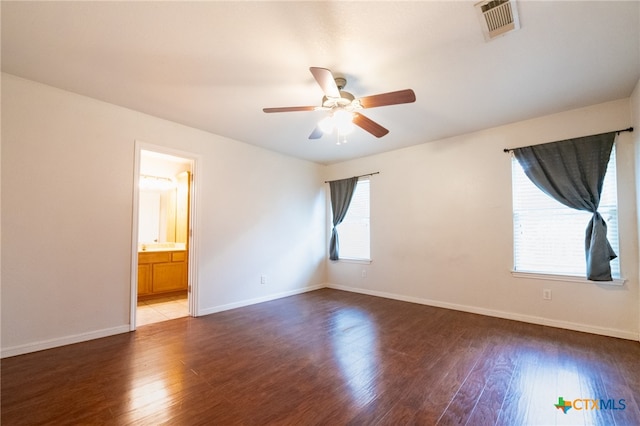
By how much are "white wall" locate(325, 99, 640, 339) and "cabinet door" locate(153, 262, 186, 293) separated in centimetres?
313

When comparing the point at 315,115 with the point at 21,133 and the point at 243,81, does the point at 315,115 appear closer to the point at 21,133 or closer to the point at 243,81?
the point at 243,81

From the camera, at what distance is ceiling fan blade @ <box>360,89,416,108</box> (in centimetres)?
209

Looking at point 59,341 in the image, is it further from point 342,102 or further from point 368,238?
point 368,238

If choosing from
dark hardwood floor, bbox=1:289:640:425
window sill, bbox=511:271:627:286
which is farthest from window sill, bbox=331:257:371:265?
window sill, bbox=511:271:627:286

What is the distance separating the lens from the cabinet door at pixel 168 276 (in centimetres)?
473

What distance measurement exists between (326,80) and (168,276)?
456 centimetres

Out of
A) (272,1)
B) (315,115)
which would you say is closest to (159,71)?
(272,1)

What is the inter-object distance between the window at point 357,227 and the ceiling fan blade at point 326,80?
3037 mm

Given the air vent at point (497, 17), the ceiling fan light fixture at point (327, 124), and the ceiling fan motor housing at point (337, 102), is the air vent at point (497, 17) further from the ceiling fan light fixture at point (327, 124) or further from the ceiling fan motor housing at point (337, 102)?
the ceiling fan light fixture at point (327, 124)

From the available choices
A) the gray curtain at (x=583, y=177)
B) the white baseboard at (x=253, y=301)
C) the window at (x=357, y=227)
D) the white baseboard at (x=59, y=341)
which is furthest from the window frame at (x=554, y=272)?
the white baseboard at (x=59, y=341)

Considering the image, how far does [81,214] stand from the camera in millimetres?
2855

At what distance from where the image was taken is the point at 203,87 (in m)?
2.69

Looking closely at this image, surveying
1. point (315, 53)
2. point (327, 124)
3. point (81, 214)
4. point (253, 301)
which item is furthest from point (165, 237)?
point (315, 53)

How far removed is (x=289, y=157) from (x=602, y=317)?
15.8 ft
